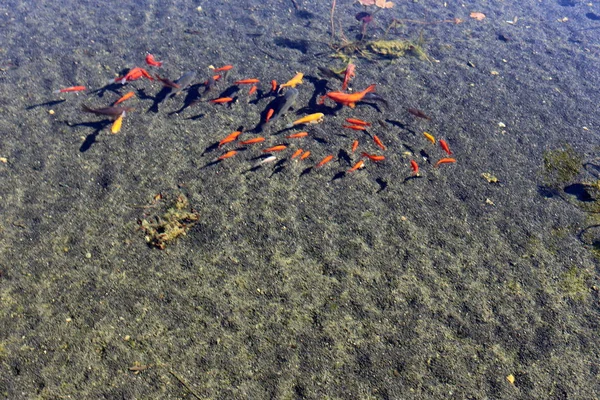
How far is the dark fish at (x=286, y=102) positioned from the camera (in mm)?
4949

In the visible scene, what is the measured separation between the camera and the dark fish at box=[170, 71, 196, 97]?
16.9ft

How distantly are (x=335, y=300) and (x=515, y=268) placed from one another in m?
1.68

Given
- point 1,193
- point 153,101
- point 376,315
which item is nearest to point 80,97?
point 153,101

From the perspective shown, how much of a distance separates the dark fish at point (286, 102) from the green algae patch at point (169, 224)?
159cm

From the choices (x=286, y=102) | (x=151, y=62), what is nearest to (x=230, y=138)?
(x=286, y=102)

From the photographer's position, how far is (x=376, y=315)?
3.42 metres

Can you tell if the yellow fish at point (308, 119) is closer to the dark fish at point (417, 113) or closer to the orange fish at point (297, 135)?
the orange fish at point (297, 135)

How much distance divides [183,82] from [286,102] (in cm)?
130

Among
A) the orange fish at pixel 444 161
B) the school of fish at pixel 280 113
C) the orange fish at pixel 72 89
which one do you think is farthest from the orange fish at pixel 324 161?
the orange fish at pixel 72 89

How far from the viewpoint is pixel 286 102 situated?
4980 mm

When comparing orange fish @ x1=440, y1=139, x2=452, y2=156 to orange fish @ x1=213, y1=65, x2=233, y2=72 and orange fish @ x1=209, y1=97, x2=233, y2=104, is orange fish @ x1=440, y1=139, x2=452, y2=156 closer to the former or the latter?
orange fish @ x1=209, y1=97, x2=233, y2=104

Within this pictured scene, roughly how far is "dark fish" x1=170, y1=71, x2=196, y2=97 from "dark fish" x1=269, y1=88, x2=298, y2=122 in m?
1.17

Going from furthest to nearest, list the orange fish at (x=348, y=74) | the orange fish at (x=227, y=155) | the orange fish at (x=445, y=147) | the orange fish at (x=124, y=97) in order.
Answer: the orange fish at (x=348, y=74) → the orange fish at (x=124, y=97) → the orange fish at (x=445, y=147) → the orange fish at (x=227, y=155)

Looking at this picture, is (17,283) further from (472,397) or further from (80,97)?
(472,397)
